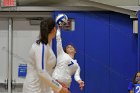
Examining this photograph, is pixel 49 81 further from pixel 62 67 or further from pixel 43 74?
pixel 62 67

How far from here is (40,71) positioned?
2.18 meters

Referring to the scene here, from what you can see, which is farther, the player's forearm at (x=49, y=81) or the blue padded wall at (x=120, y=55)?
the blue padded wall at (x=120, y=55)

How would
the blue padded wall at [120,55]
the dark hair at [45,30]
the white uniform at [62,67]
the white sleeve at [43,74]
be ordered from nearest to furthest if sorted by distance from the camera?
the white sleeve at [43,74] < the dark hair at [45,30] < the white uniform at [62,67] < the blue padded wall at [120,55]

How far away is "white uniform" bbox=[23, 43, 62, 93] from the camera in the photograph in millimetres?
2184

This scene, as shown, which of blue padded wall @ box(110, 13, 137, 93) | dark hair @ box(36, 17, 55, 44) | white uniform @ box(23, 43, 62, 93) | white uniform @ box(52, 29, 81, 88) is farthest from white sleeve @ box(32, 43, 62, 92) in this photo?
blue padded wall @ box(110, 13, 137, 93)

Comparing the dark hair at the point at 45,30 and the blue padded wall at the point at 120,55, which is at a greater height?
the dark hair at the point at 45,30

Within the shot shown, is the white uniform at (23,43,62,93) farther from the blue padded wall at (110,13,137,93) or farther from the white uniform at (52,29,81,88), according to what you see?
the blue padded wall at (110,13,137,93)

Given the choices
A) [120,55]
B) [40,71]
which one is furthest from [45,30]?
[120,55]

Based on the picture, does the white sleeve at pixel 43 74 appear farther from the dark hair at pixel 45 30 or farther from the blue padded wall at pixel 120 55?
the blue padded wall at pixel 120 55

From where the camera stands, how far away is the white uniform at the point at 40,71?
2184 mm

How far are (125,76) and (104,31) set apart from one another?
2.69 ft

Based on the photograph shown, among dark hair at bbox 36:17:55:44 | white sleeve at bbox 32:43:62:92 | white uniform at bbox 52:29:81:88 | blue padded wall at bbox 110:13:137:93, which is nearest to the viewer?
white sleeve at bbox 32:43:62:92

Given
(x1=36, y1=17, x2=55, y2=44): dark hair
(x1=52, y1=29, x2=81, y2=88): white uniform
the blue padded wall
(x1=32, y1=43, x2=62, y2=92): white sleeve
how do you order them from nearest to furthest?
1. (x1=32, y1=43, x2=62, y2=92): white sleeve
2. (x1=36, y1=17, x2=55, y2=44): dark hair
3. (x1=52, y1=29, x2=81, y2=88): white uniform
4. the blue padded wall

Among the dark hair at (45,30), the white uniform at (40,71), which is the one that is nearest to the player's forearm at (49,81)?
the white uniform at (40,71)
